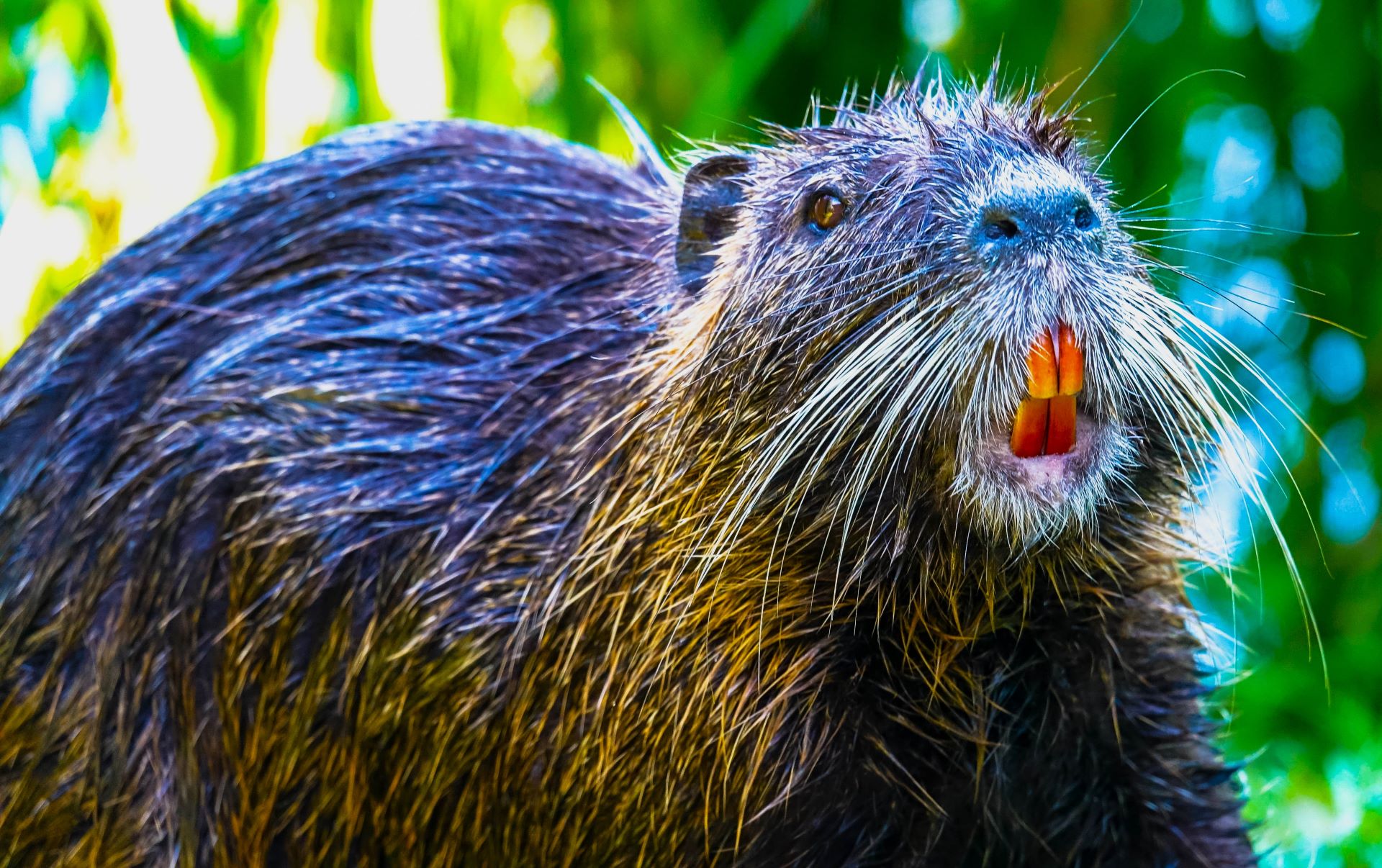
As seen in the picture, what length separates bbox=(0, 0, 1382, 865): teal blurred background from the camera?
4.60m

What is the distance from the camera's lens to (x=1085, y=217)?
192cm

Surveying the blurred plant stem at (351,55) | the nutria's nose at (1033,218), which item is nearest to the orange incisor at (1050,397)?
the nutria's nose at (1033,218)

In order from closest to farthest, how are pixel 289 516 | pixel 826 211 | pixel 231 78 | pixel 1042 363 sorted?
pixel 1042 363 → pixel 826 211 → pixel 289 516 → pixel 231 78

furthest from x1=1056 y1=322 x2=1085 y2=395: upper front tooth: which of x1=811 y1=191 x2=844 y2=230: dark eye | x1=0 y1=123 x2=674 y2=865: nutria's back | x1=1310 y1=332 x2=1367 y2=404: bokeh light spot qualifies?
x1=1310 y1=332 x2=1367 y2=404: bokeh light spot

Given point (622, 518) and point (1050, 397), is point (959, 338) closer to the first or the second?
point (1050, 397)

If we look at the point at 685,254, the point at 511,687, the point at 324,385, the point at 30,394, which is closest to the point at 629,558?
Result: the point at 511,687

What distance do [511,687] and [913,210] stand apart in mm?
951

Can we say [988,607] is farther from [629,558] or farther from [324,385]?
[324,385]

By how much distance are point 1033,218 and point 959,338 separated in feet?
0.54

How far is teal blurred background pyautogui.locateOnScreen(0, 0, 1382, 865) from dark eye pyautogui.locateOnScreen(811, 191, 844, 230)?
7.76ft

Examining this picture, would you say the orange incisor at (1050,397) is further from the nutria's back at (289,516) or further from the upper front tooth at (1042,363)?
the nutria's back at (289,516)

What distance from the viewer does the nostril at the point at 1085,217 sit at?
6.24 ft

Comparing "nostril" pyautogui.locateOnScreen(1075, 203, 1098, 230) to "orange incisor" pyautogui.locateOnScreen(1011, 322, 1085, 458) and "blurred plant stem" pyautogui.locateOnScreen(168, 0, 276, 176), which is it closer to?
"orange incisor" pyautogui.locateOnScreen(1011, 322, 1085, 458)

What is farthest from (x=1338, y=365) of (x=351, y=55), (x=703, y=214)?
(x=703, y=214)
